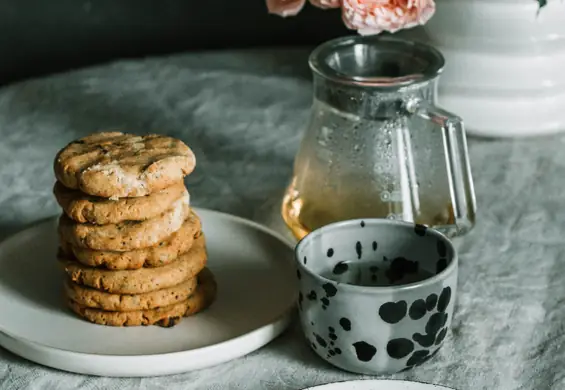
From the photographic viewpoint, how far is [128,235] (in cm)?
71

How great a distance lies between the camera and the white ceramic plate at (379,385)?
649 mm

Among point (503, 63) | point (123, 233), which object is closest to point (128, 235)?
point (123, 233)

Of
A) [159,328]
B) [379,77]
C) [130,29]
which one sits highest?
[379,77]

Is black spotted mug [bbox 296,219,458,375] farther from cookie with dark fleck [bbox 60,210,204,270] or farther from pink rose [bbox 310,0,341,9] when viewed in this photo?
pink rose [bbox 310,0,341,9]

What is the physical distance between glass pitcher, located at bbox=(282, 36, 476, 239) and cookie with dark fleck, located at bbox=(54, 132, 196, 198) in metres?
0.15

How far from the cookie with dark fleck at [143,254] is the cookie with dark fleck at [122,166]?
0.14 feet

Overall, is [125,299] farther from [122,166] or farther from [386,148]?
[386,148]

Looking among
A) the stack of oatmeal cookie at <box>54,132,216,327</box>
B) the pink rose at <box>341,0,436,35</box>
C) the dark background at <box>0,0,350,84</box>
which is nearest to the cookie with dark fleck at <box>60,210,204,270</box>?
the stack of oatmeal cookie at <box>54,132,216,327</box>

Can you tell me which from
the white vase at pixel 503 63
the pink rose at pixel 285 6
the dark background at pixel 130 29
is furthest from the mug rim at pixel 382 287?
the dark background at pixel 130 29

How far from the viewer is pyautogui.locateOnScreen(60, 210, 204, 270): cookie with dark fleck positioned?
2.36 ft

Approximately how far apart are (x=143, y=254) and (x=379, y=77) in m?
0.29

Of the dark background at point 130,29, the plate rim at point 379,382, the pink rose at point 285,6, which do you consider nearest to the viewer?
the plate rim at point 379,382

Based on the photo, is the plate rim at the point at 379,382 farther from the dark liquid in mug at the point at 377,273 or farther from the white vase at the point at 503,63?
the white vase at the point at 503,63

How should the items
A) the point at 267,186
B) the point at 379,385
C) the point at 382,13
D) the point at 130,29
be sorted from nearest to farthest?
the point at 379,385, the point at 382,13, the point at 267,186, the point at 130,29
